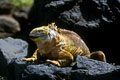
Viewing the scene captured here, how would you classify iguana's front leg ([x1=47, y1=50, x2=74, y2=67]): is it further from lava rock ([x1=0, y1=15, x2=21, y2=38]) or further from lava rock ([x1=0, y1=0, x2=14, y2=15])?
lava rock ([x1=0, y1=0, x2=14, y2=15])

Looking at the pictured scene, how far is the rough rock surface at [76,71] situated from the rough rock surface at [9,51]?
117 centimetres

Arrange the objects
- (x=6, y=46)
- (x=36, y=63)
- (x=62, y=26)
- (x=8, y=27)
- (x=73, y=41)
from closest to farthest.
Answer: (x=36, y=63), (x=73, y=41), (x=6, y=46), (x=62, y=26), (x=8, y=27)

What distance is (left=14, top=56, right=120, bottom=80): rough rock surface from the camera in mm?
5543

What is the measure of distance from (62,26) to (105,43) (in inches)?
52.2

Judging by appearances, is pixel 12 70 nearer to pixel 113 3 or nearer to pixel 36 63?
pixel 36 63

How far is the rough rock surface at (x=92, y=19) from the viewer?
8.31 metres

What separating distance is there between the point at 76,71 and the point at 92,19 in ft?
10.1

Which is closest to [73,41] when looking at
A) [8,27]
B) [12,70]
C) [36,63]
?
[36,63]

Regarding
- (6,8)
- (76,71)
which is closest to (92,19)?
(76,71)

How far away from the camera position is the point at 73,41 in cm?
668

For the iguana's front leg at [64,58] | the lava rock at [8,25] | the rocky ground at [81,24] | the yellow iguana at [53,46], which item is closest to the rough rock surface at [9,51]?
the rocky ground at [81,24]

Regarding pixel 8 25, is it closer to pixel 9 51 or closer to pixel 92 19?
pixel 92 19

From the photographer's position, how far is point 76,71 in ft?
18.5

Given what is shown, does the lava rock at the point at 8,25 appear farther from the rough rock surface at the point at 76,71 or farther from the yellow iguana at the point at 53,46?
the rough rock surface at the point at 76,71
